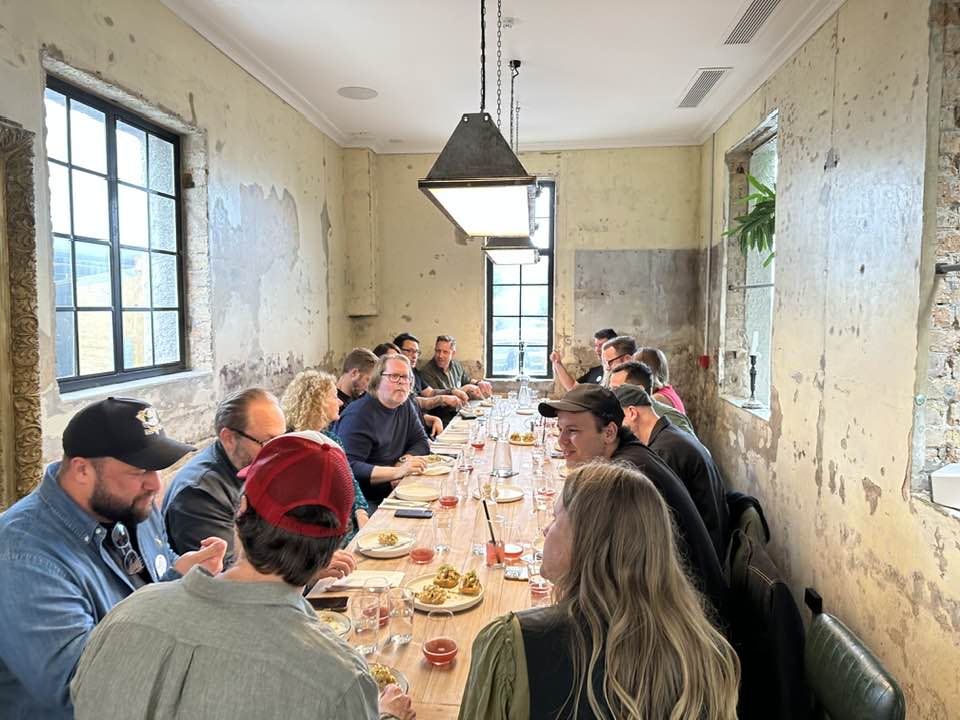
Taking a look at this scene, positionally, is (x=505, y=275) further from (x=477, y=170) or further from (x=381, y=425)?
(x=477, y=170)

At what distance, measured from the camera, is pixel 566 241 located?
23.9 feet

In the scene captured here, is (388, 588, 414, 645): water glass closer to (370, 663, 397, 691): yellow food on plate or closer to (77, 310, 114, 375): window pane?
(370, 663, 397, 691): yellow food on plate

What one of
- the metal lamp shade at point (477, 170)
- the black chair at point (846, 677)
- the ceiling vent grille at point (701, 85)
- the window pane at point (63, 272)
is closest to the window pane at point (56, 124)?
the window pane at point (63, 272)

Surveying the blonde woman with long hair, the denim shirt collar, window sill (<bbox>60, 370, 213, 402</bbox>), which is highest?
window sill (<bbox>60, 370, 213, 402</bbox>)

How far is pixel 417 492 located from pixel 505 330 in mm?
4726

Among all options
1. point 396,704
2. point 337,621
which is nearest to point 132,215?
point 337,621

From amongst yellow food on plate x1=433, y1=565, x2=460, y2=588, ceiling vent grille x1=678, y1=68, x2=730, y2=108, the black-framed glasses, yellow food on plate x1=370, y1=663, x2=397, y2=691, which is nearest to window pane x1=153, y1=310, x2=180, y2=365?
the black-framed glasses

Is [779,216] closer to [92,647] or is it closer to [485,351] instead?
[485,351]

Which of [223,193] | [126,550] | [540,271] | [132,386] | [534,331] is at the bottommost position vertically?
[126,550]

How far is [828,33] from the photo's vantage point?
3.73m

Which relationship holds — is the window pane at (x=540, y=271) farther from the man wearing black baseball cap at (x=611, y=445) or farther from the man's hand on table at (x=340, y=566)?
the man's hand on table at (x=340, y=566)

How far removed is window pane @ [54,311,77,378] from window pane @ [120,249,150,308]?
479mm

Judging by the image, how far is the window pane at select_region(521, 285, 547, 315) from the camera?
25.0 ft

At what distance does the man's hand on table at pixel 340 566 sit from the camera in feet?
6.73
